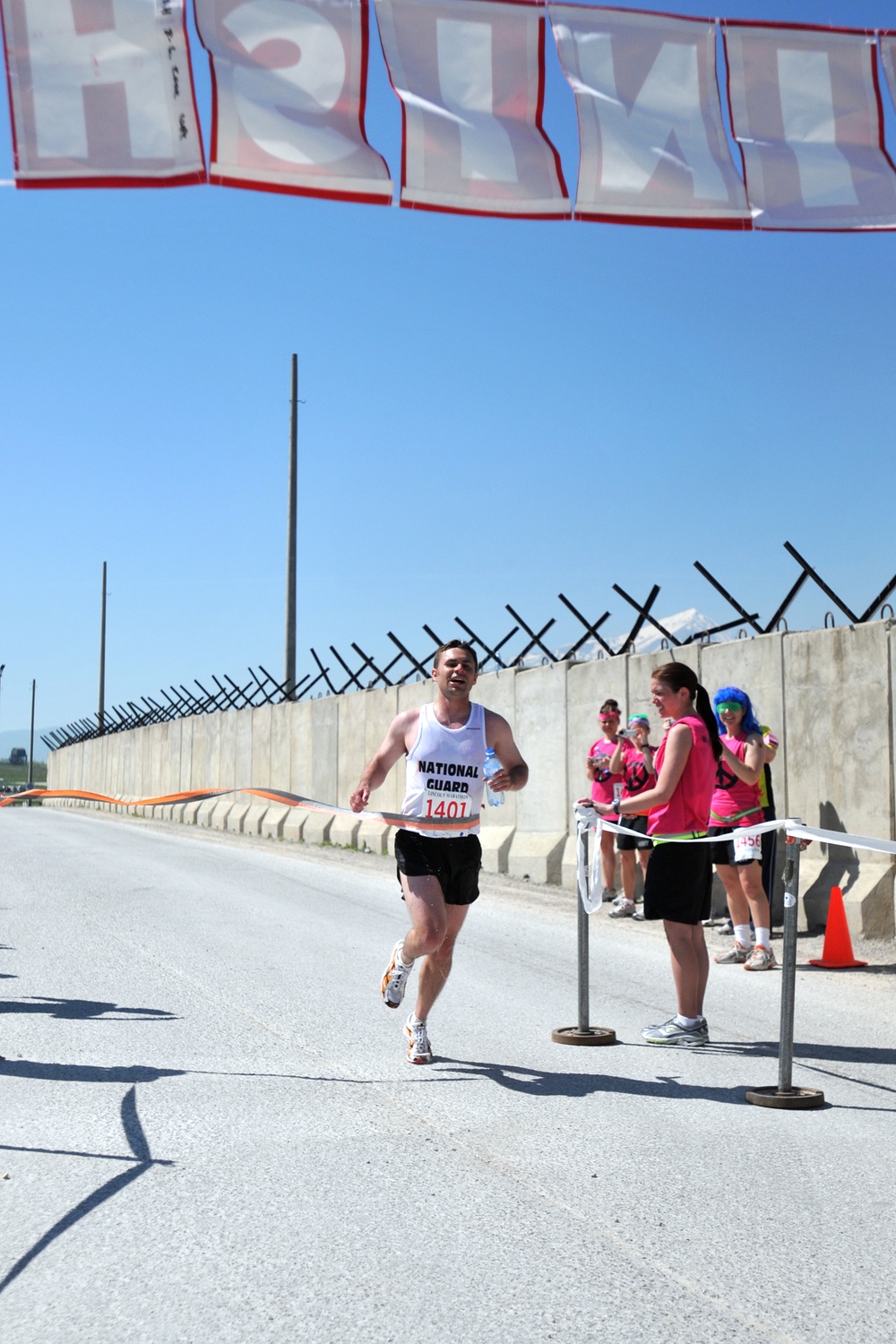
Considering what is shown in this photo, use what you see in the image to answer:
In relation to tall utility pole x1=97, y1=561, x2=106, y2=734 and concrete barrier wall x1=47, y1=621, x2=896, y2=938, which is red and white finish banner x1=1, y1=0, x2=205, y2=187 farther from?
tall utility pole x1=97, y1=561, x2=106, y2=734

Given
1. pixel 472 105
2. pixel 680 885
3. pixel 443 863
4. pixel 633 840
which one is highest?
pixel 472 105

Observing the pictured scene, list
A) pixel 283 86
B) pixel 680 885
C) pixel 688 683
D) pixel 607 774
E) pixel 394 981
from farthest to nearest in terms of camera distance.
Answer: pixel 607 774 < pixel 283 86 < pixel 688 683 < pixel 680 885 < pixel 394 981

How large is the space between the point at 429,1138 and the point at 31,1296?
175 centimetres

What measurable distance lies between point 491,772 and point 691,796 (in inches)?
41.7

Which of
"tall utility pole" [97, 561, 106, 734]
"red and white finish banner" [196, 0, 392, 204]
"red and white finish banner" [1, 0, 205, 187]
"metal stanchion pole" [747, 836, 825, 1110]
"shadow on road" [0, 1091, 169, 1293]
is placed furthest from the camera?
"tall utility pole" [97, 561, 106, 734]

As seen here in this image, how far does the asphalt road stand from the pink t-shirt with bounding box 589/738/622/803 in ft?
13.0

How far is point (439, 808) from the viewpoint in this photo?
5969 millimetres

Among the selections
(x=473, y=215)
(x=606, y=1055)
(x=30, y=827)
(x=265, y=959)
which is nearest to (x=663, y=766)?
(x=606, y=1055)

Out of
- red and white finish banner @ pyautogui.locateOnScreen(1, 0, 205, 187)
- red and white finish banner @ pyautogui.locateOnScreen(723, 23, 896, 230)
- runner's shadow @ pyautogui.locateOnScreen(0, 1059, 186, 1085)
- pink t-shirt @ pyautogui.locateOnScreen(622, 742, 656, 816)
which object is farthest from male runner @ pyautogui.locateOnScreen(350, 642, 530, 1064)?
pink t-shirt @ pyautogui.locateOnScreen(622, 742, 656, 816)

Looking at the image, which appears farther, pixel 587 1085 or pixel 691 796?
pixel 691 796

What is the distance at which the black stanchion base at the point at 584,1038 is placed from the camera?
6336 mm

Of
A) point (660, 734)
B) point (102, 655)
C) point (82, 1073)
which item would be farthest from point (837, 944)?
point (102, 655)

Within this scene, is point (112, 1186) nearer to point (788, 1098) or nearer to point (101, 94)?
point (788, 1098)

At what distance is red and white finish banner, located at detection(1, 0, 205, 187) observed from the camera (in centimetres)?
817
